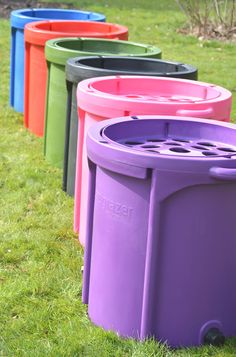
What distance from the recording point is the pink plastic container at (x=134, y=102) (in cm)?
372

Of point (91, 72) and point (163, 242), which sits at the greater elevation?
point (91, 72)

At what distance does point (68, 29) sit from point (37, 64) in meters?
0.86

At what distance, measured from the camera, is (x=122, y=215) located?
9.73 ft

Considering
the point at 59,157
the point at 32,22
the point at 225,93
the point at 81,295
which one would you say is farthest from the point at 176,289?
the point at 32,22

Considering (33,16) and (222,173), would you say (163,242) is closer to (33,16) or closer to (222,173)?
(222,173)

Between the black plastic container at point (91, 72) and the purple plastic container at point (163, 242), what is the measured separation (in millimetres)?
1384

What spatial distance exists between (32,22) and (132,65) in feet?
6.91

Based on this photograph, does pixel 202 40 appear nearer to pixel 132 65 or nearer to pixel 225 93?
pixel 132 65

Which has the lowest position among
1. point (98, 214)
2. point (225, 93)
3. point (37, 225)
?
point (37, 225)

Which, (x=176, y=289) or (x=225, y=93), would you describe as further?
(x=225, y=93)

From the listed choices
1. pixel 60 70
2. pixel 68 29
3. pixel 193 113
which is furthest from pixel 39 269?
pixel 68 29

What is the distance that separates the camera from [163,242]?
2900 mm

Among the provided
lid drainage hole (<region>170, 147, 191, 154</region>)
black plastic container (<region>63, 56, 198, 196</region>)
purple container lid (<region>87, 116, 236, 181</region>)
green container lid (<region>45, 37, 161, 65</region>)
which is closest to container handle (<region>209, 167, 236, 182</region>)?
purple container lid (<region>87, 116, 236, 181</region>)

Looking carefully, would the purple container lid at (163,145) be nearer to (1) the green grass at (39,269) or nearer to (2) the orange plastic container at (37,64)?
(1) the green grass at (39,269)
